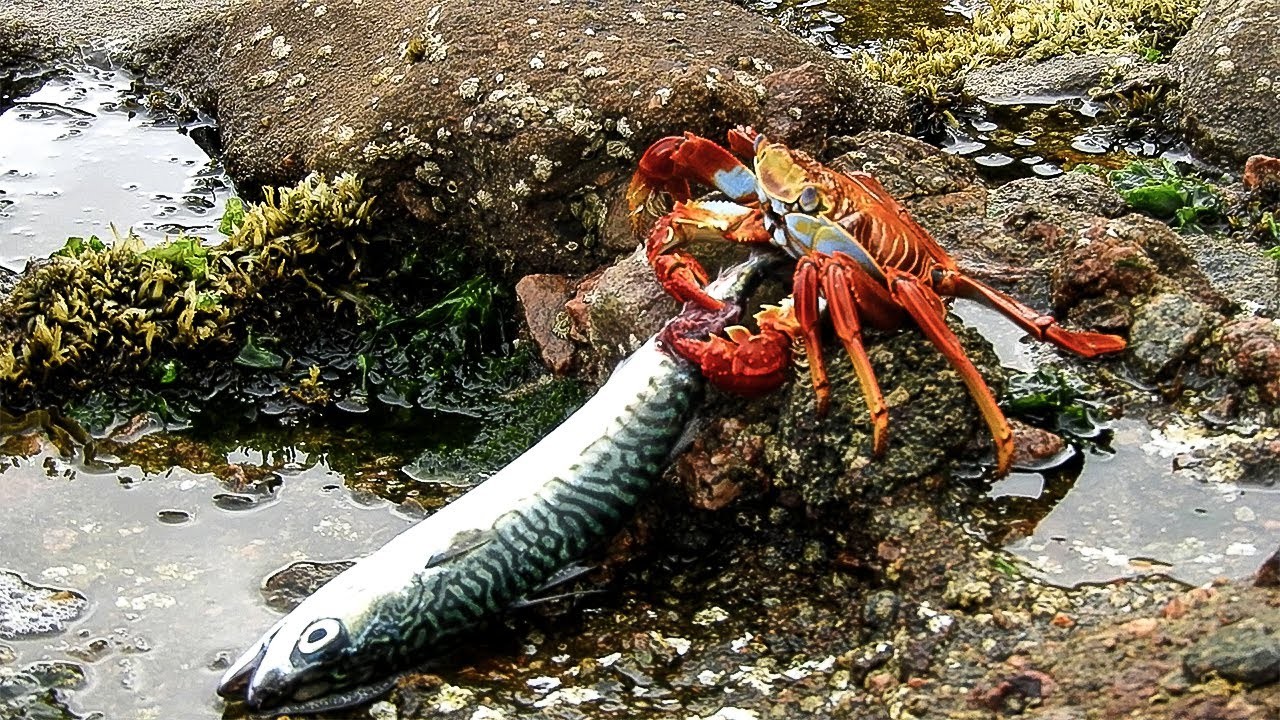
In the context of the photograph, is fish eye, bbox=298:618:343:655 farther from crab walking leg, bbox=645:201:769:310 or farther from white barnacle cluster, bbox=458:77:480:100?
white barnacle cluster, bbox=458:77:480:100

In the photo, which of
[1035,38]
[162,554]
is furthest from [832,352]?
[1035,38]

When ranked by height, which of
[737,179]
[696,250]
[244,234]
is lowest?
[244,234]

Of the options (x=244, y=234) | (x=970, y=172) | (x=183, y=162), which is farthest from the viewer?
(x=183, y=162)

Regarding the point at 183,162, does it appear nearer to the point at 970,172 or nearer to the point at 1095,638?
the point at 970,172

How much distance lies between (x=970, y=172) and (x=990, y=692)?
9.08ft

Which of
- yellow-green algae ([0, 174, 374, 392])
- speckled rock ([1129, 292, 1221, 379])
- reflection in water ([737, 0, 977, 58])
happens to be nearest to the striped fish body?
speckled rock ([1129, 292, 1221, 379])

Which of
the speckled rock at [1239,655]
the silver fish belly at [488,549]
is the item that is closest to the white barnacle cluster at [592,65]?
the silver fish belly at [488,549]

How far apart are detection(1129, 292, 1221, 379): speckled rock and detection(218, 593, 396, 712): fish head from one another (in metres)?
2.47

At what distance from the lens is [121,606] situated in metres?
4.17

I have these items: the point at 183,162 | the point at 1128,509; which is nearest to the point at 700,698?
the point at 1128,509

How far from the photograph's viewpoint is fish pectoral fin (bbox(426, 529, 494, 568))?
3.88 m

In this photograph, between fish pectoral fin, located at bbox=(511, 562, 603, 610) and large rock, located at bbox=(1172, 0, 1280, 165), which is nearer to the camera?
fish pectoral fin, located at bbox=(511, 562, 603, 610)

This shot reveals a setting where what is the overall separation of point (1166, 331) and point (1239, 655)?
5.08 ft

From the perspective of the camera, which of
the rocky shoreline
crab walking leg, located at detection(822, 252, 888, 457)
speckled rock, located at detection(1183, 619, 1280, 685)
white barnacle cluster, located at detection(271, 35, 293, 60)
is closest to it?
speckled rock, located at detection(1183, 619, 1280, 685)
